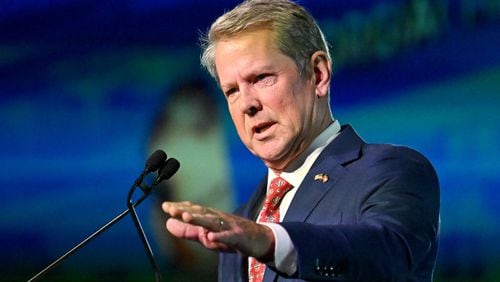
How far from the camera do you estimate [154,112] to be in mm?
3648

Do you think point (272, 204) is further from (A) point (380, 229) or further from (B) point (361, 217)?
(A) point (380, 229)

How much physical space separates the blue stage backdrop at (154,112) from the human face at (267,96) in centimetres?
110

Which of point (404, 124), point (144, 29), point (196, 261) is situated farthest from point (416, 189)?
point (144, 29)

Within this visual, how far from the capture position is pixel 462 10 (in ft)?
11.0

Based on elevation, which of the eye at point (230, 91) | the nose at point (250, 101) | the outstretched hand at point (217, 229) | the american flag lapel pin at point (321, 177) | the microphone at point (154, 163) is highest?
the eye at point (230, 91)

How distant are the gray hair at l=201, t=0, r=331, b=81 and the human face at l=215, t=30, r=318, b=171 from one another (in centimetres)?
2

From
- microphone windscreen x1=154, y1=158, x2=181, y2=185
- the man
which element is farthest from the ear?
microphone windscreen x1=154, y1=158, x2=181, y2=185

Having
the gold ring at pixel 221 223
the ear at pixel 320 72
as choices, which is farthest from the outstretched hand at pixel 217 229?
the ear at pixel 320 72

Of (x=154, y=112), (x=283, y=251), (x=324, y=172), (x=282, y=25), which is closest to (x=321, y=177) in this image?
(x=324, y=172)

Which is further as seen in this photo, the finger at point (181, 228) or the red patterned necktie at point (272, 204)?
the red patterned necktie at point (272, 204)

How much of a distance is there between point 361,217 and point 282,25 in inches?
24.4

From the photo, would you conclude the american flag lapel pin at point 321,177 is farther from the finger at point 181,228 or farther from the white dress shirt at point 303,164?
the finger at point 181,228

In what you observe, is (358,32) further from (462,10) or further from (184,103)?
(184,103)

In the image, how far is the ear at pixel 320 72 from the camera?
246 centimetres
